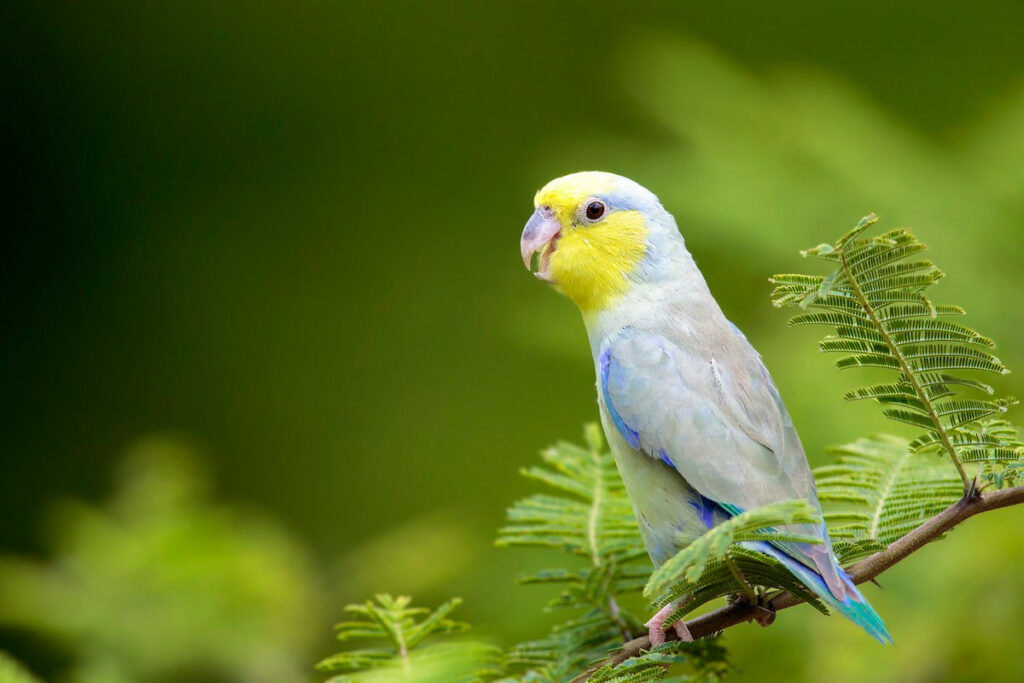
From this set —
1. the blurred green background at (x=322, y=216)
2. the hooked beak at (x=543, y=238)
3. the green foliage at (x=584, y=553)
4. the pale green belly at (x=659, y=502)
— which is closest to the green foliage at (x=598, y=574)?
the green foliage at (x=584, y=553)

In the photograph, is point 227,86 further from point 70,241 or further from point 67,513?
point 67,513

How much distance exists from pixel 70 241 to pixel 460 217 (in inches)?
105

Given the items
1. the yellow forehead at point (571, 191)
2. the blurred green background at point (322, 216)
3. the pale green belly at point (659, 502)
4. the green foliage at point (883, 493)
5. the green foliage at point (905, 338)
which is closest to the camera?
the green foliage at point (905, 338)

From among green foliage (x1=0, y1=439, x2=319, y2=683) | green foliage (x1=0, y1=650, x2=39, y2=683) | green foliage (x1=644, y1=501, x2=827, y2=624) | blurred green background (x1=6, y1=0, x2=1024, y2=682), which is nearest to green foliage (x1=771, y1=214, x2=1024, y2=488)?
green foliage (x1=644, y1=501, x2=827, y2=624)

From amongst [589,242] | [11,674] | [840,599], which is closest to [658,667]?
[840,599]

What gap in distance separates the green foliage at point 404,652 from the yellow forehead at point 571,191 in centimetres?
122

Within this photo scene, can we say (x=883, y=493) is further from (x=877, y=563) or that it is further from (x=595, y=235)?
(x=595, y=235)

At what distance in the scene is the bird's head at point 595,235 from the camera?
9.17ft

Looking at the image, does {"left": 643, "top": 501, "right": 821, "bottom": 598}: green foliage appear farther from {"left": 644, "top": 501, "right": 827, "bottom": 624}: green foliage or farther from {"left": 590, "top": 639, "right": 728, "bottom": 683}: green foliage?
{"left": 590, "top": 639, "right": 728, "bottom": 683}: green foliage

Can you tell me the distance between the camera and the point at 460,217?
755 centimetres

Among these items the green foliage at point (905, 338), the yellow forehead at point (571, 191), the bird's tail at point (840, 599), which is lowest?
the bird's tail at point (840, 599)

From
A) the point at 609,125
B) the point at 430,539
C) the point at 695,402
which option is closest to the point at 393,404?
the point at 609,125

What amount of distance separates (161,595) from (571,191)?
1.69 metres

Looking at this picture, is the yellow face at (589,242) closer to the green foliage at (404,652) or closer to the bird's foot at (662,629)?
the bird's foot at (662,629)
